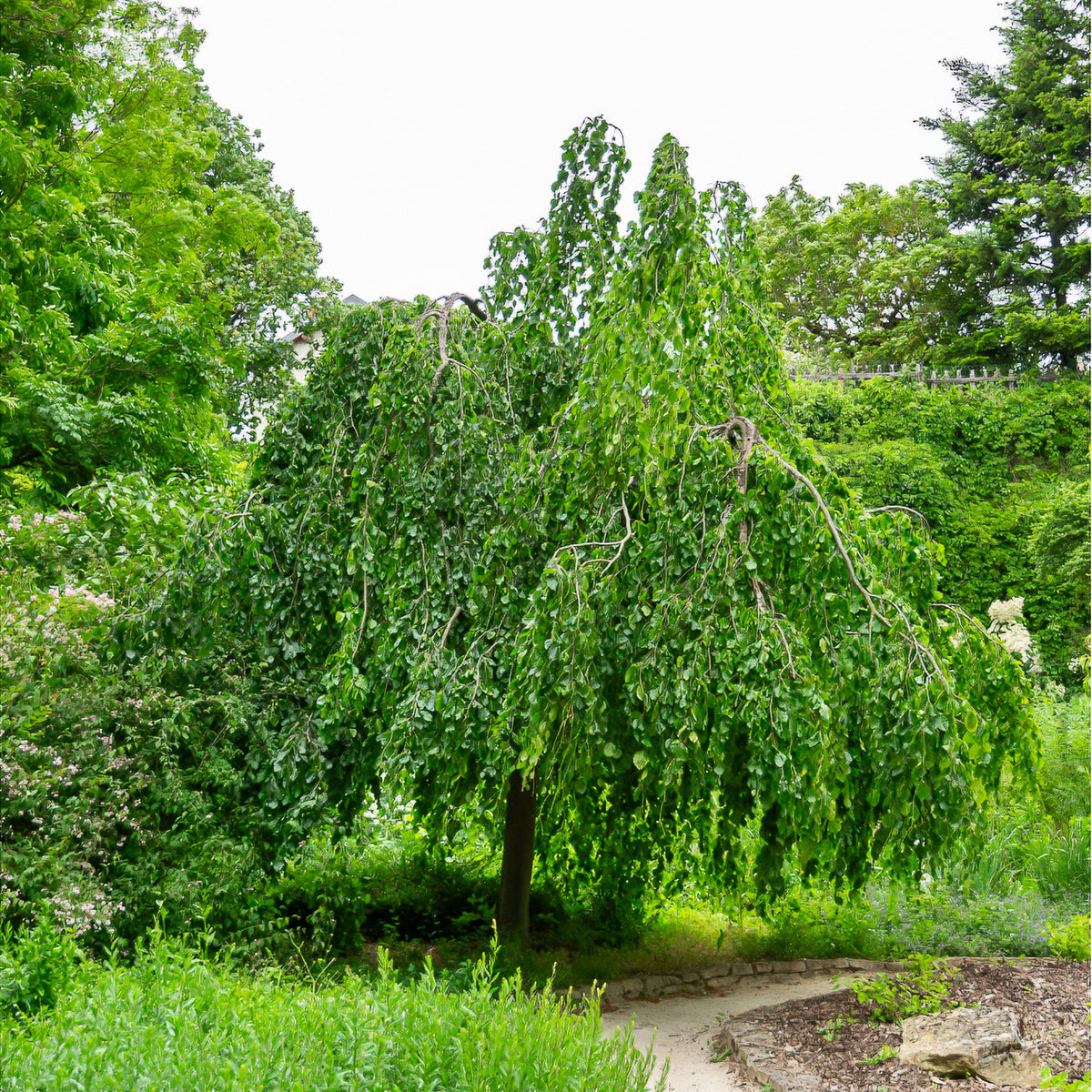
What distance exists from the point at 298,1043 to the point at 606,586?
177 centimetres

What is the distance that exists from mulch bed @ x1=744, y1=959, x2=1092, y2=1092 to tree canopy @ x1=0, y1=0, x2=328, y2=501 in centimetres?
423

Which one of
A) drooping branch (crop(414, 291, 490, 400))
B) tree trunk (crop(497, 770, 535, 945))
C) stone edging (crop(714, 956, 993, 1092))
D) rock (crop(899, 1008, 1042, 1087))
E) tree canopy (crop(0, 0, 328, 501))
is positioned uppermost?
tree canopy (crop(0, 0, 328, 501))

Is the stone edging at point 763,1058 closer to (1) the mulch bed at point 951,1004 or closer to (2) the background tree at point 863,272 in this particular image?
(1) the mulch bed at point 951,1004

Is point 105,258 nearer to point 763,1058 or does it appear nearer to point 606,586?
point 606,586

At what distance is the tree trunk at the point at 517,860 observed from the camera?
488 centimetres

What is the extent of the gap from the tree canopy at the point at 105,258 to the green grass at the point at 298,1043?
138 inches

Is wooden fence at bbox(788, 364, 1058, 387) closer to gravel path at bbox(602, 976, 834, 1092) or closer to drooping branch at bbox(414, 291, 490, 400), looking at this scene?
drooping branch at bbox(414, 291, 490, 400)

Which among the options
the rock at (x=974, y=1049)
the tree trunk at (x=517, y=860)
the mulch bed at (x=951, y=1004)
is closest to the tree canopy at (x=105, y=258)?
the tree trunk at (x=517, y=860)

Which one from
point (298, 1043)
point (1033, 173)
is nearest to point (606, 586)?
point (298, 1043)

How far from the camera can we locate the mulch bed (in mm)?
3311

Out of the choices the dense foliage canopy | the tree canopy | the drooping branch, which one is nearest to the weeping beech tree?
the drooping branch

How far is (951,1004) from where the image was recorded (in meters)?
3.78

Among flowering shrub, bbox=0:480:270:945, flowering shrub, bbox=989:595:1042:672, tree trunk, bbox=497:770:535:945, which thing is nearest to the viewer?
flowering shrub, bbox=0:480:270:945

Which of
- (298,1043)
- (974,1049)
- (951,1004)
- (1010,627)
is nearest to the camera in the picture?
(298,1043)
